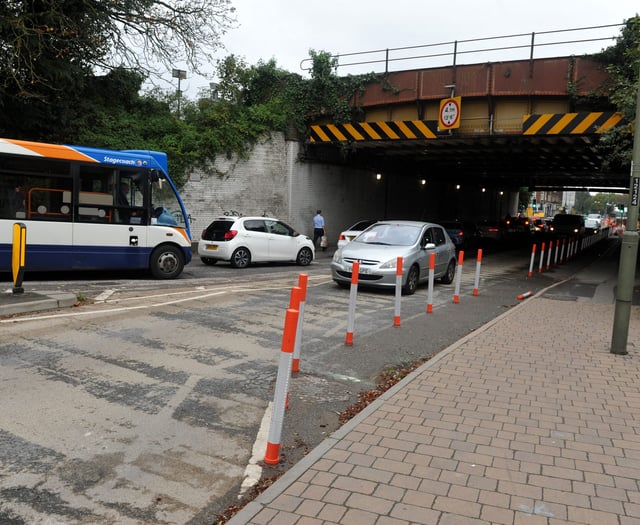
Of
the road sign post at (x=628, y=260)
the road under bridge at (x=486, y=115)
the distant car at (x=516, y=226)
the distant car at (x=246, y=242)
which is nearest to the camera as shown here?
the road sign post at (x=628, y=260)

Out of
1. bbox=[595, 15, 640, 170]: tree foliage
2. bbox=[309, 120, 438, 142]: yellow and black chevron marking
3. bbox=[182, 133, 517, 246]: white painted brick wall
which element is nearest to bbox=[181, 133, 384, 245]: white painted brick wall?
bbox=[182, 133, 517, 246]: white painted brick wall

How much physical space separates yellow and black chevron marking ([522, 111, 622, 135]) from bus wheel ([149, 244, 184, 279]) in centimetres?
1266

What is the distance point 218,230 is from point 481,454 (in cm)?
1358

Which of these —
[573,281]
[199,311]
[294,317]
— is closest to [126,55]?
[199,311]

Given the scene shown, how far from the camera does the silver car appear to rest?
11.9 metres

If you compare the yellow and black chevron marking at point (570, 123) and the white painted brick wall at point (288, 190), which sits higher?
the yellow and black chevron marking at point (570, 123)

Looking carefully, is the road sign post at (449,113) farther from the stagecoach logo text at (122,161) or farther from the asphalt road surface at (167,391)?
the stagecoach logo text at (122,161)

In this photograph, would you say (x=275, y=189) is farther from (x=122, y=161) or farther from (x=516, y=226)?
(x=516, y=226)

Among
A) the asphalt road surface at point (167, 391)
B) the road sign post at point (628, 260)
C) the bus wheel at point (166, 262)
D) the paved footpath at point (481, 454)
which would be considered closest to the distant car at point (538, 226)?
the asphalt road surface at point (167, 391)

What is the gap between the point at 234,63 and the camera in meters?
25.2

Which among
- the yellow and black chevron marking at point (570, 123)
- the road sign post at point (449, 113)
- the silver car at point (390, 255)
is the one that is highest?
the road sign post at point (449, 113)

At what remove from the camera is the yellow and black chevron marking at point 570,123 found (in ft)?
56.9

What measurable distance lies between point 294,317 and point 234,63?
77.1 feet

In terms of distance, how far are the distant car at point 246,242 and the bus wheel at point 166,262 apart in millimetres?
2693
